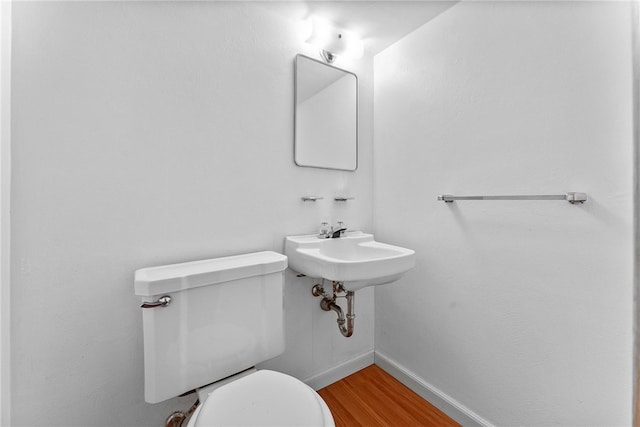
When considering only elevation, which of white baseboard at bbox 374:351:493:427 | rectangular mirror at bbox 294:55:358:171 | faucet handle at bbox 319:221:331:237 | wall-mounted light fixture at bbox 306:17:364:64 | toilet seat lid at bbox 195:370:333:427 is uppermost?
wall-mounted light fixture at bbox 306:17:364:64

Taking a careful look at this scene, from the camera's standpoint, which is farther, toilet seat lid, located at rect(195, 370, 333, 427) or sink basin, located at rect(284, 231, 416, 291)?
sink basin, located at rect(284, 231, 416, 291)

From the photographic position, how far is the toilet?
2.44 ft

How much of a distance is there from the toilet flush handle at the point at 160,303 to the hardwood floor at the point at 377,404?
3.19 ft

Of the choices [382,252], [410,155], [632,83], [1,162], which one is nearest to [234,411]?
[382,252]

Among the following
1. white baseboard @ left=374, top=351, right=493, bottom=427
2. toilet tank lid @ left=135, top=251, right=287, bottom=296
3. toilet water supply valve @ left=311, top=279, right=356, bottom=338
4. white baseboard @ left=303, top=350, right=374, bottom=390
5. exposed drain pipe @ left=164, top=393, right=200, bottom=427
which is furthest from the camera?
white baseboard @ left=303, top=350, right=374, bottom=390

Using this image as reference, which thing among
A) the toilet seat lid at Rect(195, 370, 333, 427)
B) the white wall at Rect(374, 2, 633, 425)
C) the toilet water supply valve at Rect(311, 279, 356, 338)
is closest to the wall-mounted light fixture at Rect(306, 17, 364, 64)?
the white wall at Rect(374, 2, 633, 425)

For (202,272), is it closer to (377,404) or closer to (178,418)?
(178,418)

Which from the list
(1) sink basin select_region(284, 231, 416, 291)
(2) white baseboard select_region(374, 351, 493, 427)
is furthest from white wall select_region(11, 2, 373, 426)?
(2) white baseboard select_region(374, 351, 493, 427)

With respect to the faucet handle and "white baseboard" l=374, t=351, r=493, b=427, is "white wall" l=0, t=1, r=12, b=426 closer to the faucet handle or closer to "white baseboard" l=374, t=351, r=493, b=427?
the faucet handle

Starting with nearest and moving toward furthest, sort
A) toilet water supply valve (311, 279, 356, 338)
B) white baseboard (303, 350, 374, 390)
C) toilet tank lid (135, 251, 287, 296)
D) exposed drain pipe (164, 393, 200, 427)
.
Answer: toilet tank lid (135, 251, 287, 296) → exposed drain pipe (164, 393, 200, 427) → toilet water supply valve (311, 279, 356, 338) → white baseboard (303, 350, 374, 390)

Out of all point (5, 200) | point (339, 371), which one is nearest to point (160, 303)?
point (5, 200)

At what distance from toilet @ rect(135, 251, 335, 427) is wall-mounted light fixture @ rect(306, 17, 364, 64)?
1121mm

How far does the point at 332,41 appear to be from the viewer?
1368 millimetres

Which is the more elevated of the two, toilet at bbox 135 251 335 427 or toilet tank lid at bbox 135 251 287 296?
toilet tank lid at bbox 135 251 287 296
